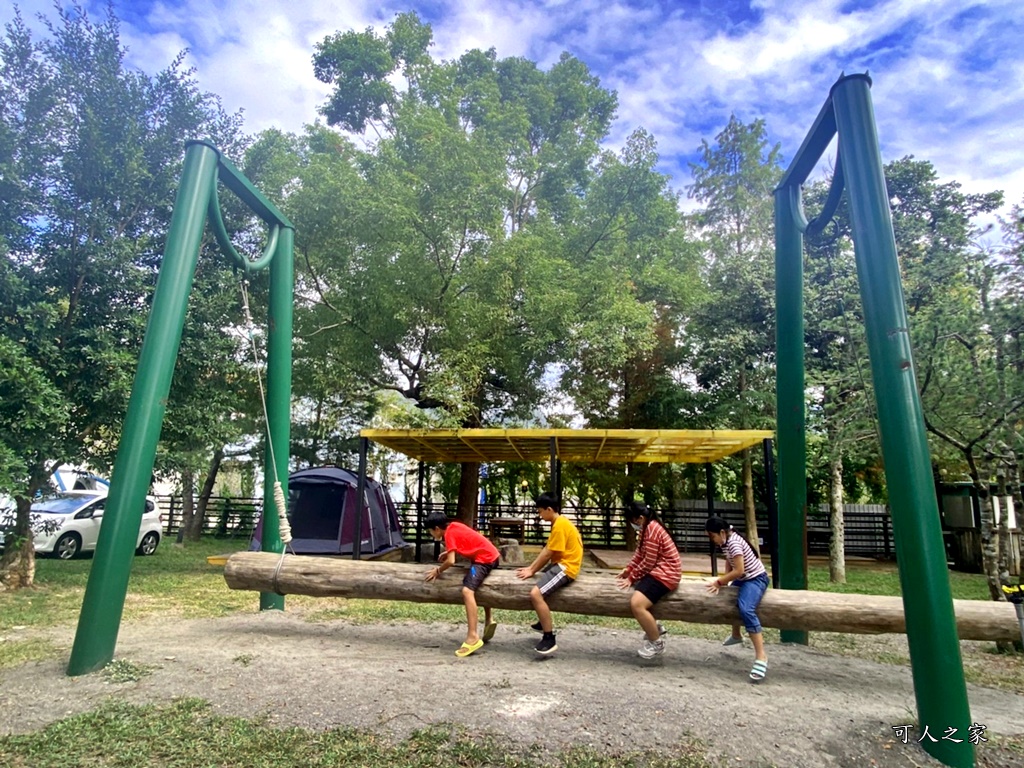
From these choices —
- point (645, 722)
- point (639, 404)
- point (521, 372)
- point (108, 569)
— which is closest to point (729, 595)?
point (645, 722)

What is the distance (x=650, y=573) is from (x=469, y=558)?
1.68 meters

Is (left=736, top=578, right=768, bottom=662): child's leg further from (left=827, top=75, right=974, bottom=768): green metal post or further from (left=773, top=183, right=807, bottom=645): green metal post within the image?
(left=827, top=75, right=974, bottom=768): green metal post

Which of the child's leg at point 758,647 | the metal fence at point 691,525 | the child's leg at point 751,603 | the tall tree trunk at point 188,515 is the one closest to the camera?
the child's leg at point 758,647

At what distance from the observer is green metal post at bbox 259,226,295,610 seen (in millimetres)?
7590

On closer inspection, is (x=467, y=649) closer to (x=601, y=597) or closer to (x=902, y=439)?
(x=601, y=597)

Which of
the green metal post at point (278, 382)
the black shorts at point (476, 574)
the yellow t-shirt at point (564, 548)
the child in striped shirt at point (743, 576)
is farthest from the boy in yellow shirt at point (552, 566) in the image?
the green metal post at point (278, 382)

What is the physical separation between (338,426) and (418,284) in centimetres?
847

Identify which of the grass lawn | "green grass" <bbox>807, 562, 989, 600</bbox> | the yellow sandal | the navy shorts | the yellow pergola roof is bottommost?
"green grass" <bbox>807, 562, 989, 600</bbox>

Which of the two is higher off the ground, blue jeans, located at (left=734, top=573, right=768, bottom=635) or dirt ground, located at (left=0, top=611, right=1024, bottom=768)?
blue jeans, located at (left=734, top=573, right=768, bottom=635)

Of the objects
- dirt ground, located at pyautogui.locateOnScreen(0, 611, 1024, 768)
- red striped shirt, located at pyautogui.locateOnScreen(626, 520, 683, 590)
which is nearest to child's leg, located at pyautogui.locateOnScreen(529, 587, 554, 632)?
dirt ground, located at pyautogui.locateOnScreen(0, 611, 1024, 768)

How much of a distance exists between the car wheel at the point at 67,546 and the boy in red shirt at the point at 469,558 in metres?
10.5

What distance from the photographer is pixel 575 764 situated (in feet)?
11.2

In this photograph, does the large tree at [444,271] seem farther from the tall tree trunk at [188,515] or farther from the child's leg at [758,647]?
the tall tree trunk at [188,515]

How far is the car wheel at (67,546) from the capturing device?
1258 centimetres
